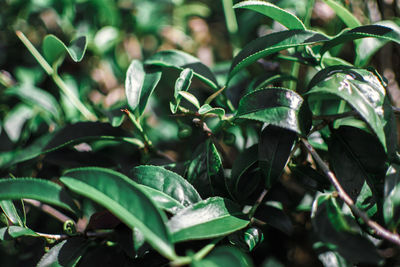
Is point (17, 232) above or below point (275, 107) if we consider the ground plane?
below

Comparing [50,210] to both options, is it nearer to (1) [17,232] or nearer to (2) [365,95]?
(1) [17,232]

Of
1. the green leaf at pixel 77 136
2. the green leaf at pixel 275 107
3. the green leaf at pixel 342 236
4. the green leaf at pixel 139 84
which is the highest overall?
the green leaf at pixel 139 84

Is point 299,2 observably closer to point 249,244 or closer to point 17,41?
point 249,244

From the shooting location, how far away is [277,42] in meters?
0.65

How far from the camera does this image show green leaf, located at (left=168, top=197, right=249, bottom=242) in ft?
1.65

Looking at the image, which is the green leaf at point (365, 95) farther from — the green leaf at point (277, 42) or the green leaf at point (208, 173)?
the green leaf at point (208, 173)

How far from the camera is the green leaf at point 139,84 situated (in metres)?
0.71

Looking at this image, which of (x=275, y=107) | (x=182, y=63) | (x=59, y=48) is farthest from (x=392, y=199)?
(x=59, y=48)

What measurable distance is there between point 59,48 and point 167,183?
427 mm

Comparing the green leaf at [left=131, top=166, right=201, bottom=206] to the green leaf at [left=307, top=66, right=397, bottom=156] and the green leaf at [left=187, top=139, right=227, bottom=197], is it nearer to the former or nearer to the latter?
the green leaf at [left=187, top=139, right=227, bottom=197]

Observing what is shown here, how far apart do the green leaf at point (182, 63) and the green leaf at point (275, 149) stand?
207 millimetres

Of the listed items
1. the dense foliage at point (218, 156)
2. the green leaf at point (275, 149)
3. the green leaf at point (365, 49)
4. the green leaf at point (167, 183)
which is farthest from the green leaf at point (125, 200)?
the green leaf at point (365, 49)

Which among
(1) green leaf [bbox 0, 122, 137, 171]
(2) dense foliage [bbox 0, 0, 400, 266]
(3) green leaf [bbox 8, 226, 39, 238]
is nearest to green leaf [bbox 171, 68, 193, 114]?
(2) dense foliage [bbox 0, 0, 400, 266]

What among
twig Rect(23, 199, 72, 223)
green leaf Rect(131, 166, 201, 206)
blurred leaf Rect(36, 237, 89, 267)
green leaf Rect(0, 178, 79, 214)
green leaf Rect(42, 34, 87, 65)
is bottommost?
twig Rect(23, 199, 72, 223)
